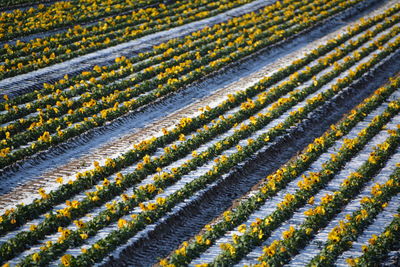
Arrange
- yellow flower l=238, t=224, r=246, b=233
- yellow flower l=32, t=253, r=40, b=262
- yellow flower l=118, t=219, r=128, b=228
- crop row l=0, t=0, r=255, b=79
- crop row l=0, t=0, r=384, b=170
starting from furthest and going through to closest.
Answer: crop row l=0, t=0, r=255, b=79, crop row l=0, t=0, r=384, b=170, yellow flower l=118, t=219, r=128, b=228, yellow flower l=238, t=224, r=246, b=233, yellow flower l=32, t=253, r=40, b=262

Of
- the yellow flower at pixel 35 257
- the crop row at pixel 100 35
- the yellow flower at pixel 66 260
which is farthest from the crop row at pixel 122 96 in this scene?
the yellow flower at pixel 66 260

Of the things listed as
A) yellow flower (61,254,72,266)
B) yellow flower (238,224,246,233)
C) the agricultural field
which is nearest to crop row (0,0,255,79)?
the agricultural field

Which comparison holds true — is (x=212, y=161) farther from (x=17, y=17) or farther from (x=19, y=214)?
(x=17, y=17)

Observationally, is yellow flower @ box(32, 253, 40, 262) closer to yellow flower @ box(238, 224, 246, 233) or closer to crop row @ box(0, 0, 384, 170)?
yellow flower @ box(238, 224, 246, 233)

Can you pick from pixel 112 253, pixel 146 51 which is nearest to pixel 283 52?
pixel 146 51

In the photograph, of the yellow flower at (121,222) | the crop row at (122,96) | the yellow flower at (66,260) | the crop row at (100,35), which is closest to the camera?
the yellow flower at (66,260)

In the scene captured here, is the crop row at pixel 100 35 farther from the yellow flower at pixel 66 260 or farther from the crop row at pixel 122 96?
the yellow flower at pixel 66 260

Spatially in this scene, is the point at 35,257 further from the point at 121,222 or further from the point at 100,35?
the point at 100,35

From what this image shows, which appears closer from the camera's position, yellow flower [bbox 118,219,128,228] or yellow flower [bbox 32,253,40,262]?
yellow flower [bbox 32,253,40,262]
